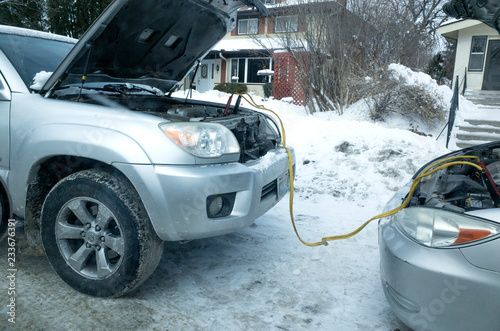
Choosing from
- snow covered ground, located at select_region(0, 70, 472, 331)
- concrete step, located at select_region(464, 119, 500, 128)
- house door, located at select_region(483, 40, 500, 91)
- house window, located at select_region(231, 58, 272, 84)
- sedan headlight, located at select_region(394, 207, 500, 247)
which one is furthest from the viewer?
house window, located at select_region(231, 58, 272, 84)

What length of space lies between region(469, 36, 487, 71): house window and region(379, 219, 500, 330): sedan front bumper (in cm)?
1543

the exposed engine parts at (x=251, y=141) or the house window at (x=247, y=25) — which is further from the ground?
the house window at (x=247, y=25)

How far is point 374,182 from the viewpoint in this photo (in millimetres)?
5551

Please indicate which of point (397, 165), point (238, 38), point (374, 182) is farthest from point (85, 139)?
point (238, 38)

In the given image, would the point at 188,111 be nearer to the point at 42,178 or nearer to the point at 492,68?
the point at 42,178

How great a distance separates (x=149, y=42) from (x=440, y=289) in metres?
3.14

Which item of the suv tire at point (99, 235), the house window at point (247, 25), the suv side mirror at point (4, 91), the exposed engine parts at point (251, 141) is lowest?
the suv tire at point (99, 235)

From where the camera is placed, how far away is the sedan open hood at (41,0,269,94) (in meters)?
2.77

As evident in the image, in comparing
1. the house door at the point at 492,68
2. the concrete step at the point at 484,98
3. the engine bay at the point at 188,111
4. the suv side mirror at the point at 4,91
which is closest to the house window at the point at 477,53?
the house door at the point at 492,68

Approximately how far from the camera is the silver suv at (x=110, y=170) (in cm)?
236

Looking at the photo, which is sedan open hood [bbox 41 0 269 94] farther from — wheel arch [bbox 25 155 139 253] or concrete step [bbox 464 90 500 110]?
concrete step [bbox 464 90 500 110]

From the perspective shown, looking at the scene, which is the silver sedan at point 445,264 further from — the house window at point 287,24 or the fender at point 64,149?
the house window at point 287,24

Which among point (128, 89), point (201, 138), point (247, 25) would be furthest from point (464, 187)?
point (247, 25)

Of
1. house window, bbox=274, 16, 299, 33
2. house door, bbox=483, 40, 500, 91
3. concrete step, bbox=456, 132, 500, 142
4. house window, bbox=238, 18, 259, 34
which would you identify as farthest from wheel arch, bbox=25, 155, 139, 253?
house window, bbox=238, 18, 259, 34
